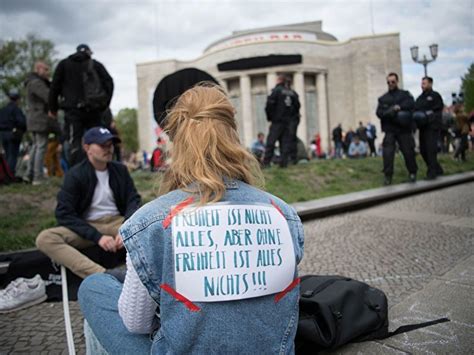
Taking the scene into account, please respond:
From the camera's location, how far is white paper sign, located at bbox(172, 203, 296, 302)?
127 cm

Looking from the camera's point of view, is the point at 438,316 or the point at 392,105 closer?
the point at 438,316

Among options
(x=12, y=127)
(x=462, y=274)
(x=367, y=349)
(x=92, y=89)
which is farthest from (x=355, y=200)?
(x=12, y=127)

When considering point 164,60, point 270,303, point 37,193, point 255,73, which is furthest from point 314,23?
point 270,303

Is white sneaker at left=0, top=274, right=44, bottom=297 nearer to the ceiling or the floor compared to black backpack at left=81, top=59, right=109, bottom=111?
nearer to the floor

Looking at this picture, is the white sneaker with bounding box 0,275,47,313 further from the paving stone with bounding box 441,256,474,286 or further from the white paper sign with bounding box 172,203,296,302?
the paving stone with bounding box 441,256,474,286

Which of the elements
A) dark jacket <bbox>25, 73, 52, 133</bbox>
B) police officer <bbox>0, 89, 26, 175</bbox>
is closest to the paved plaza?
dark jacket <bbox>25, 73, 52, 133</bbox>

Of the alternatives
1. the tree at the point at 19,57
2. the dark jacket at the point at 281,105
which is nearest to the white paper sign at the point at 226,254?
the dark jacket at the point at 281,105

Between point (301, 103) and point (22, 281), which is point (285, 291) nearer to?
point (22, 281)

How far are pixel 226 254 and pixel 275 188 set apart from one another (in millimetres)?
5643

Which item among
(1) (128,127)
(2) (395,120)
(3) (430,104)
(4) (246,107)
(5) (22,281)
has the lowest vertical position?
(5) (22,281)

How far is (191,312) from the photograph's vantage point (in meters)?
1.26

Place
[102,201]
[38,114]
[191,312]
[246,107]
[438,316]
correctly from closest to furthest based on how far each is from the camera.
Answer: [191,312] → [438,316] → [102,201] → [38,114] → [246,107]

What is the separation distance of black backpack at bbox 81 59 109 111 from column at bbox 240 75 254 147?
33195mm

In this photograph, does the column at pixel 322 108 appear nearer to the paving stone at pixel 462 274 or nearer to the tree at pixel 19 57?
the tree at pixel 19 57
